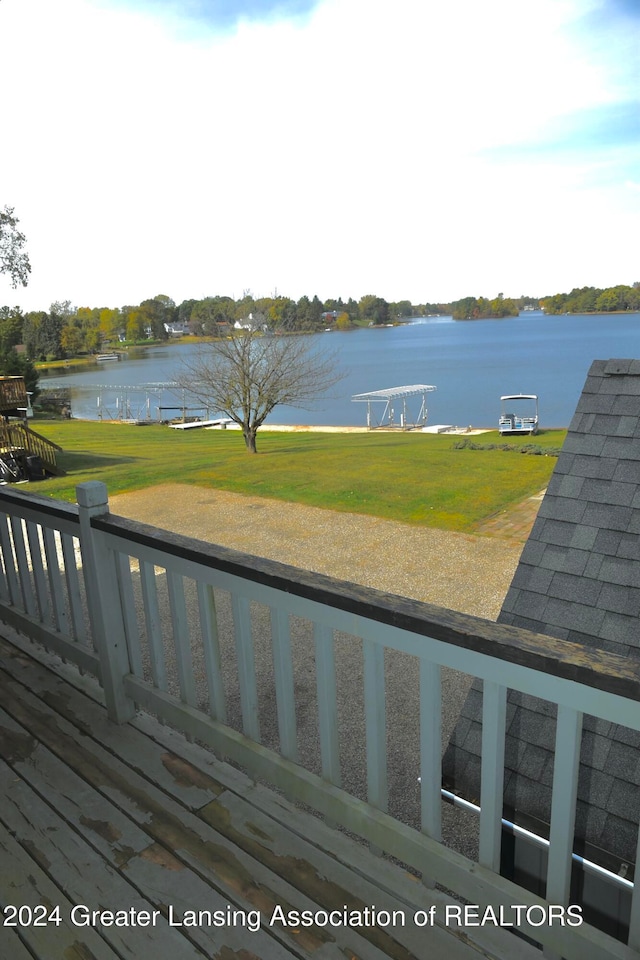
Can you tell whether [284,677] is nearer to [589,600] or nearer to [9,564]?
[589,600]

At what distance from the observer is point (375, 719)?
141 centimetres

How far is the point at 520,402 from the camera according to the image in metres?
33.5

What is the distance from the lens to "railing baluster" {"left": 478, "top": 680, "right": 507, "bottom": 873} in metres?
1.20

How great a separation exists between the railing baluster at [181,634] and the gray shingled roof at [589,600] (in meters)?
1.19

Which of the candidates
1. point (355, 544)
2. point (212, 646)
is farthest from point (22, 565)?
point (355, 544)

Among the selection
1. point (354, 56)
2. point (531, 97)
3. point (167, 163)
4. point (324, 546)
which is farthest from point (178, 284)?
point (324, 546)

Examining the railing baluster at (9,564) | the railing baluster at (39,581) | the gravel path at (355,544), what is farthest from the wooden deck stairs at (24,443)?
the railing baluster at (39,581)

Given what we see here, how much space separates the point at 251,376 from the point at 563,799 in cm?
1565

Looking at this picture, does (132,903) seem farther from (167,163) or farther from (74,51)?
(167,163)

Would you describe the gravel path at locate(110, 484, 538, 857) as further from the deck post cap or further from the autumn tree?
the autumn tree

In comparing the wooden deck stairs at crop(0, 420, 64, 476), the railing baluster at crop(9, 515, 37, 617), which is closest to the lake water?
the wooden deck stairs at crop(0, 420, 64, 476)

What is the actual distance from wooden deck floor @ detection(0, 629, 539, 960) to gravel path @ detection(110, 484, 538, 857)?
4.45 feet

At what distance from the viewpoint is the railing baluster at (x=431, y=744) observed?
4.24 ft

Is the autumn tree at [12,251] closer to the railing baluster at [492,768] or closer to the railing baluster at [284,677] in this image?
the railing baluster at [284,677]
